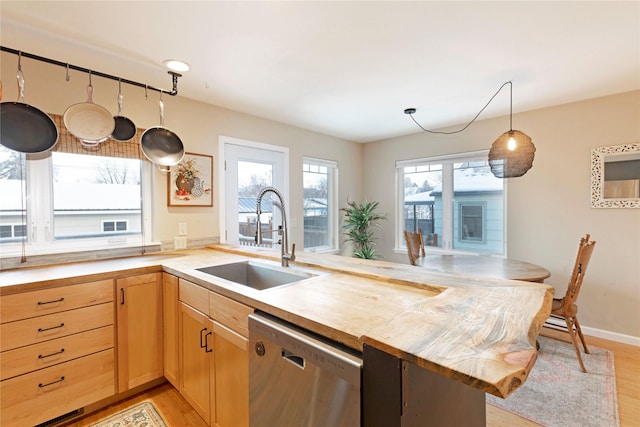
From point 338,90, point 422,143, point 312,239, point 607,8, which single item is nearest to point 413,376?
point 607,8

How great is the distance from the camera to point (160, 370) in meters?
2.00

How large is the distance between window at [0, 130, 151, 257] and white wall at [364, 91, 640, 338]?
3748 mm

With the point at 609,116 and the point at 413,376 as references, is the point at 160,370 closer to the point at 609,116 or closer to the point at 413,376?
the point at 413,376

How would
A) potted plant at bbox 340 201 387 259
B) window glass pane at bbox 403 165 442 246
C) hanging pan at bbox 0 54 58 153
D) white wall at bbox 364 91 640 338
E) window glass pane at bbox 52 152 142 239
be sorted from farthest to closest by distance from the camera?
potted plant at bbox 340 201 387 259 → window glass pane at bbox 403 165 442 246 → white wall at bbox 364 91 640 338 → window glass pane at bbox 52 152 142 239 → hanging pan at bbox 0 54 58 153

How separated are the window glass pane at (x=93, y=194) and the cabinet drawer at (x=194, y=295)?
3.38 ft

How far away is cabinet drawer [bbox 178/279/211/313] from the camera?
61.6 inches

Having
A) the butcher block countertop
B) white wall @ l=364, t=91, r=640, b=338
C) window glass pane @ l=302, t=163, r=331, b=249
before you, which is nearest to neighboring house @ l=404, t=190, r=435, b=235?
white wall @ l=364, t=91, r=640, b=338

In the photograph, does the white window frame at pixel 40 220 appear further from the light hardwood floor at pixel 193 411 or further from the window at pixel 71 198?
the light hardwood floor at pixel 193 411

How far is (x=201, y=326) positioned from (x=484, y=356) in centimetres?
144

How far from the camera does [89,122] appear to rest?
1.99m

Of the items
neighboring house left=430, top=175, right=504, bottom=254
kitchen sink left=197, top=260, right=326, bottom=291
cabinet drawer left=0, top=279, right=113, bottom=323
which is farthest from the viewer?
neighboring house left=430, top=175, right=504, bottom=254

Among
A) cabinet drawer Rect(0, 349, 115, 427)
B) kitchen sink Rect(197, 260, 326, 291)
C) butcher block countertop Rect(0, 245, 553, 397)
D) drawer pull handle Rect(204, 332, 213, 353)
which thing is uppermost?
butcher block countertop Rect(0, 245, 553, 397)

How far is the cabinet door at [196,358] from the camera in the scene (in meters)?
1.56

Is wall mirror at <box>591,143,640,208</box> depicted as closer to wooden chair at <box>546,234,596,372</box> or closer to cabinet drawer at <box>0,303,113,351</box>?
wooden chair at <box>546,234,596,372</box>
